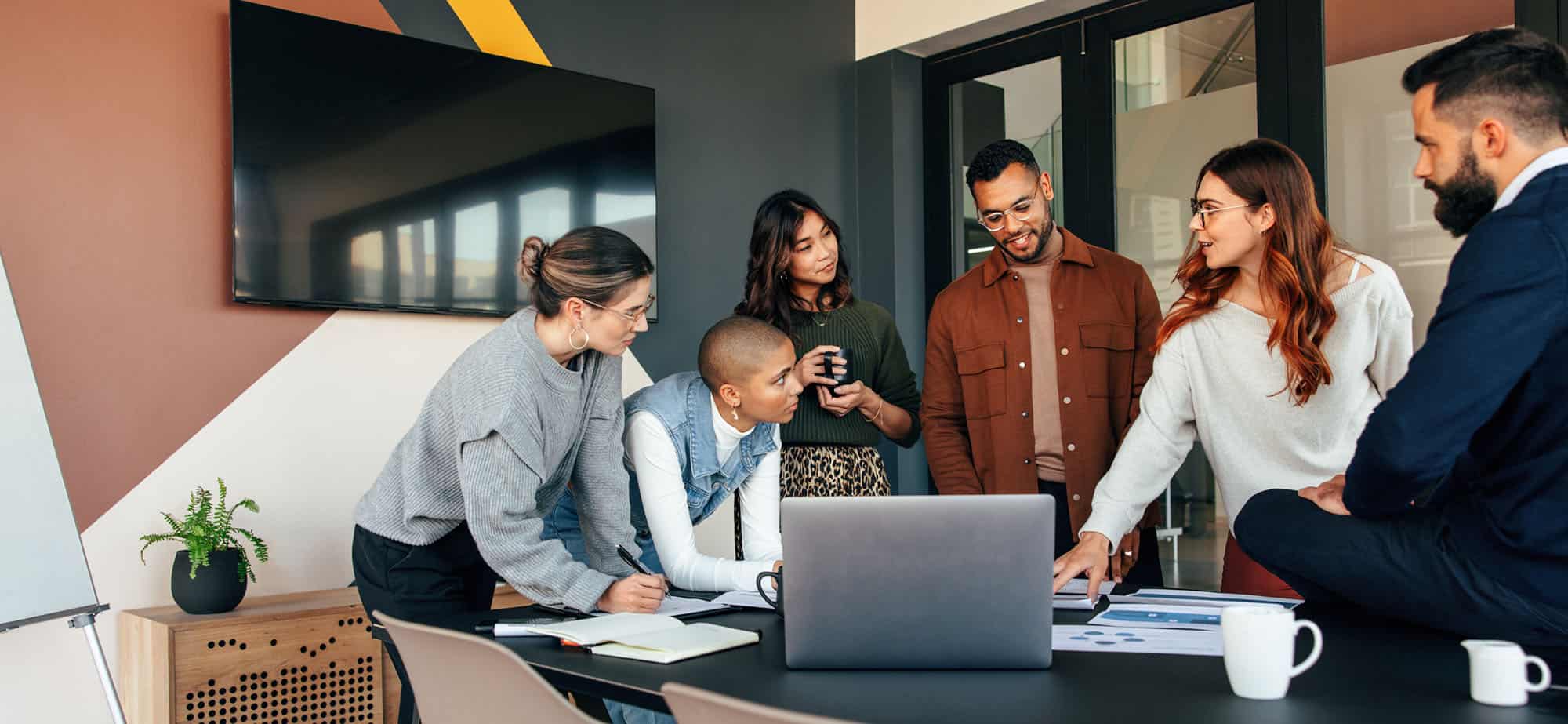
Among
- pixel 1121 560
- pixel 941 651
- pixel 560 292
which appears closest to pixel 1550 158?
pixel 941 651

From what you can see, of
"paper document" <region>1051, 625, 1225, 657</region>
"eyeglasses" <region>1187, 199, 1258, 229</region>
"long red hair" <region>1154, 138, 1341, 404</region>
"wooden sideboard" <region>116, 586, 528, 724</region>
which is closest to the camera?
"paper document" <region>1051, 625, 1225, 657</region>

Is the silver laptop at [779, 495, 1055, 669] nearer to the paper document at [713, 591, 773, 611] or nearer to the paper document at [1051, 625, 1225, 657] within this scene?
the paper document at [1051, 625, 1225, 657]

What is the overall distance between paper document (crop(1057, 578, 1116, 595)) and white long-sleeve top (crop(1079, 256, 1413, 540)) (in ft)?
0.27

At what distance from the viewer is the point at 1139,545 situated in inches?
104

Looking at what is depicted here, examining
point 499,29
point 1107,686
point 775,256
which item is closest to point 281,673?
point 775,256

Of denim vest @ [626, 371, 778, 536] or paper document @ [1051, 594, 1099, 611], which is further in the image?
denim vest @ [626, 371, 778, 536]

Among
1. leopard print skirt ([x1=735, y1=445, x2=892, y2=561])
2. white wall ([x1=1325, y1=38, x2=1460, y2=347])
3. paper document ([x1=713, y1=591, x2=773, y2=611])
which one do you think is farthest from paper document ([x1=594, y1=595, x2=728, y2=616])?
white wall ([x1=1325, y1=38, x2=1460, y2=347])

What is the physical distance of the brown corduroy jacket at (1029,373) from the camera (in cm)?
266

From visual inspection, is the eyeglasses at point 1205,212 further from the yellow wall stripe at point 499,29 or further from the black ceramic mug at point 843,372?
the yellow wall stripe at point 499,29

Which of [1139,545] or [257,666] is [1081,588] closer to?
[1139,545]

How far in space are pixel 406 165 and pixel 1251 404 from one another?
2.47 m

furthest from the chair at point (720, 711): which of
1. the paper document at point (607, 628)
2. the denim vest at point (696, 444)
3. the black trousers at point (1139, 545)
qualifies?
the black trousers at point (1139, 545)

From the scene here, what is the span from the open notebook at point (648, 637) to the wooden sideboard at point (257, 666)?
59.9 inches

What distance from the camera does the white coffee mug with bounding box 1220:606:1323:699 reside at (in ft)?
3.84
